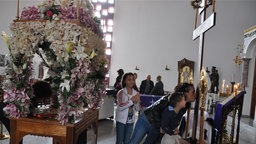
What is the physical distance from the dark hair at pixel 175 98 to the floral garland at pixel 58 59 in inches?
42.8

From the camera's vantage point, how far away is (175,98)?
2.91m

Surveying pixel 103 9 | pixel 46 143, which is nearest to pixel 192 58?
pixel 103 9

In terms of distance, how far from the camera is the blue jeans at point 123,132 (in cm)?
357

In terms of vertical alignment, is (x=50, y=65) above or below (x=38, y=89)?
above

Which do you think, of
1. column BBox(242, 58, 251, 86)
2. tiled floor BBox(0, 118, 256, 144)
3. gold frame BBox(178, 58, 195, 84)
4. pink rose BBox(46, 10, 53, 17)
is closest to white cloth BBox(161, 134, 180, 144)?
tiled floor BBox(0, 118, 256, 144)

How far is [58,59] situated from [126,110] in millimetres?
1603

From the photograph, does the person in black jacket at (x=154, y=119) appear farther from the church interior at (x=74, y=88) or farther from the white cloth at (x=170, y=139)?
the white cloth at (x=170, y=139)

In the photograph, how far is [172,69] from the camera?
12.6 metres

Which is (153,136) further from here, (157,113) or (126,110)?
(126,110)

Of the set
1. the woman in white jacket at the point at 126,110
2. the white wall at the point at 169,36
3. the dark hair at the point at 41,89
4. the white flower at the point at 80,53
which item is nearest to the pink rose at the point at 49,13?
the white flower at the point at 80,53

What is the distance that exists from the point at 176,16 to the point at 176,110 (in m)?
10.5

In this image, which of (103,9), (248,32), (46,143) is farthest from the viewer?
(103,9)

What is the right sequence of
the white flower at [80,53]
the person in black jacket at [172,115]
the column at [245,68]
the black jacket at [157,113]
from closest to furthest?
1. the white flower at [80,53]
2. the person in black jacket at [172,115]
3. the black jacket at [157,113]
4. the column at [245,68]

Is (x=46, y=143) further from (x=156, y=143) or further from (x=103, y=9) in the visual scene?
(x=103, y=9)
